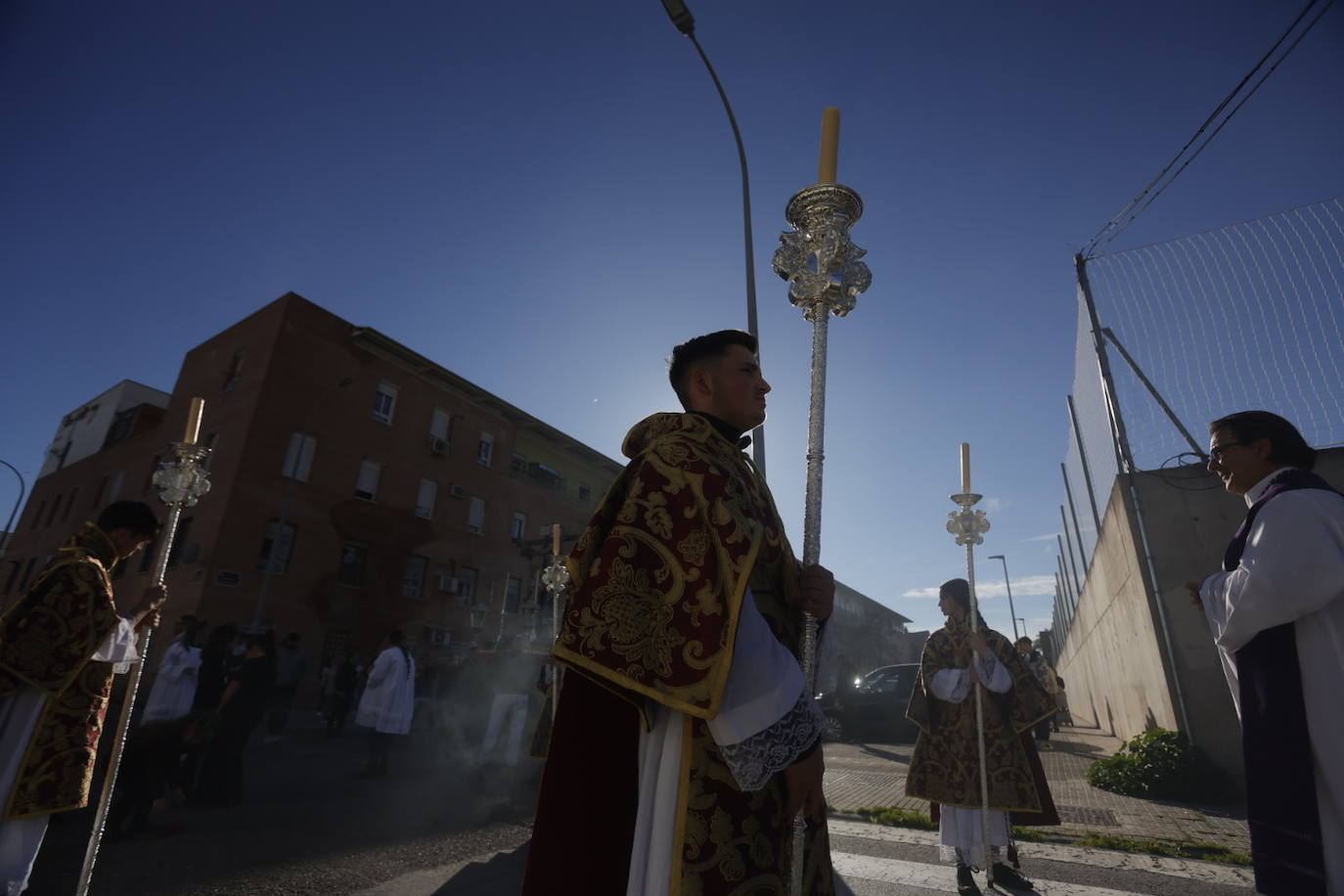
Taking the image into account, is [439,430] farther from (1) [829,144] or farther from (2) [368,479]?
(1) [829,144]

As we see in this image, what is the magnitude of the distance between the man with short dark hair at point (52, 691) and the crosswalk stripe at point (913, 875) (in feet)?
13.9

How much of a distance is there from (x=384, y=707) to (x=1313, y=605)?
919 centimetres

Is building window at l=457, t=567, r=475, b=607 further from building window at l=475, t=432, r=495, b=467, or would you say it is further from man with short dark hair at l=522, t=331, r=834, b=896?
man with short dark hair at l=522, t=331, r=834, b=896

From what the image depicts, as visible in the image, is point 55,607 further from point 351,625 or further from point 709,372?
point 351,625

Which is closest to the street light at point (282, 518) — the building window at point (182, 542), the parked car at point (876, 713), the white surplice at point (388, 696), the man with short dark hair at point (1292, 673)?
the building window at point (182, 542)

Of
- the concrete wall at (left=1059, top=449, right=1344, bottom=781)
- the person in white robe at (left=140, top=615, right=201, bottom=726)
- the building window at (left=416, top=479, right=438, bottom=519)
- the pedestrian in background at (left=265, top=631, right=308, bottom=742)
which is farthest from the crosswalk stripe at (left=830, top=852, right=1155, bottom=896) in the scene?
the building window at (left=416, top=479, right=438, bottom=519)

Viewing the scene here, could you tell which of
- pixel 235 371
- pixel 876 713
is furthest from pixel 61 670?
pixel 235 371

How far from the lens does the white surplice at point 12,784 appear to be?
10.1ft

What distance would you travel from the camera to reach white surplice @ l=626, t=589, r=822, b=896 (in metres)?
1.60

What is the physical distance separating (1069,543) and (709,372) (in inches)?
696

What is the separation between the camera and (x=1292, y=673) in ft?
8.10

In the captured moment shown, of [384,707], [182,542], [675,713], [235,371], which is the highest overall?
[235,371]

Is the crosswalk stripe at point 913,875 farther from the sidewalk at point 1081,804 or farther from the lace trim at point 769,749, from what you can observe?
the lace trim at point 769,749

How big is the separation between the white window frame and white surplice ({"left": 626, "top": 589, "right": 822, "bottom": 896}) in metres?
24.9
